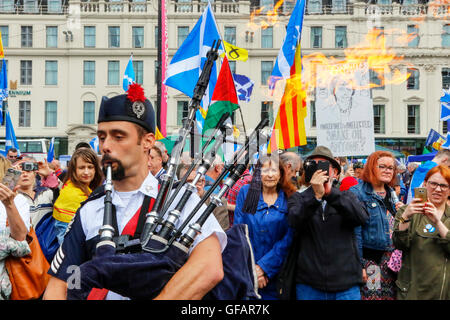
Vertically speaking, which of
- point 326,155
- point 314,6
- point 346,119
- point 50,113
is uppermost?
point 314,6

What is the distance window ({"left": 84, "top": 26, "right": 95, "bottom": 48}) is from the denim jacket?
1544 inches

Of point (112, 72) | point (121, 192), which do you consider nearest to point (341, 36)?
point (112, 72)

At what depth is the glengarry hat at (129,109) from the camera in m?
2.46

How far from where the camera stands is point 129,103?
97.3 inches

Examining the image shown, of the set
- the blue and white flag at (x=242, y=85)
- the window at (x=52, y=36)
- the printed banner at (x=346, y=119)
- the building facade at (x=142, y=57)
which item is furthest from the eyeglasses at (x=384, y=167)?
the window at (x=52, y=36)

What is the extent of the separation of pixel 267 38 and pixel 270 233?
122ft

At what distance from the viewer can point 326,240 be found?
4.45 metres

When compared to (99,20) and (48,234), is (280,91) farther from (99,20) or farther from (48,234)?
(99,20)

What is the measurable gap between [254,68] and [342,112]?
32.2 m

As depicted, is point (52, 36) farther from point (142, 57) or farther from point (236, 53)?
point (236, 53)

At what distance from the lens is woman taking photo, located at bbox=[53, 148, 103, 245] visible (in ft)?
16.7

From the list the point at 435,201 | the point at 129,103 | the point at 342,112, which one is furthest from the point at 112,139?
the point at 342,112

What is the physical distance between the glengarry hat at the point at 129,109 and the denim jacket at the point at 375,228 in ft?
9.03

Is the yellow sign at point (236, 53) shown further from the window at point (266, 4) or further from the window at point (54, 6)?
the window at point (54, 6)
